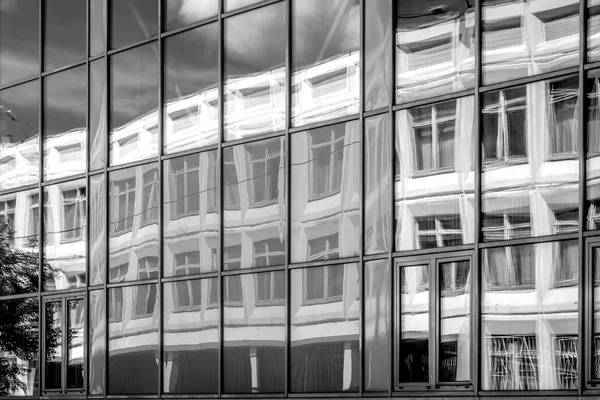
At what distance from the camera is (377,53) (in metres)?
17.6

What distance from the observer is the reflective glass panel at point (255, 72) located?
19266mm

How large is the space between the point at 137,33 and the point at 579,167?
10.5m

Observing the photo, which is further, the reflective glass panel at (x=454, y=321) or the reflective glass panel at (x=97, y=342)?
the reflective glass panel at (x=97, y=342)

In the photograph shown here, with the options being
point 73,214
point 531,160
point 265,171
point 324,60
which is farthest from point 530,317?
point 73,214

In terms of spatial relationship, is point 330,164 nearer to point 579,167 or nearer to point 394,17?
point 394,17

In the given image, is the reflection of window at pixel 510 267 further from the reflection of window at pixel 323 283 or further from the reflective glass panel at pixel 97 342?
the reflective glass panel at pixel 97 342

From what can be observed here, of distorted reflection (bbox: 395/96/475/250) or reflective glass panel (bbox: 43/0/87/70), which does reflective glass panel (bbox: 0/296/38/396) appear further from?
distorted reflection (bbox: 395/96/475/250)

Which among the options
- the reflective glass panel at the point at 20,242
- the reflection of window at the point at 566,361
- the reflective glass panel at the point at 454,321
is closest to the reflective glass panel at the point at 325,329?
the reflective glass panel at the point at 454,321

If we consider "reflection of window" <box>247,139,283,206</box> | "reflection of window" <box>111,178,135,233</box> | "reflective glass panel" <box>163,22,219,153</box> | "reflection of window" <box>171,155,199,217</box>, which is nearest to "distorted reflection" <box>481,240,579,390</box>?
"reflection of window" <box>247,139,283,206</box>

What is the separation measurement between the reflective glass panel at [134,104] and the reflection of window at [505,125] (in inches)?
305

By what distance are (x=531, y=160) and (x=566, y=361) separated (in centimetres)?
278

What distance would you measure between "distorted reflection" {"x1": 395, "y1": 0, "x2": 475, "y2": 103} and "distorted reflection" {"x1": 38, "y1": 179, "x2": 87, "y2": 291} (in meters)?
8.72

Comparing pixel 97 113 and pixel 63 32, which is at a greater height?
pixel 63 32

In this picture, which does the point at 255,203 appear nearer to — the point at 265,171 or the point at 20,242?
the point at 265,171
